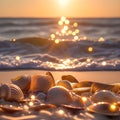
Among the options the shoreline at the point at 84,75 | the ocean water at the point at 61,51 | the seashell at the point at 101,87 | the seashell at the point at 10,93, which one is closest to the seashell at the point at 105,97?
the seashell at the point at 101,87

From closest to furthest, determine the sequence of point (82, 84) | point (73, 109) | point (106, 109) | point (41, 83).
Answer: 1. point (106, 109)
2. point (73, 109)
3. point (41, 83)
4. point (82, 84)

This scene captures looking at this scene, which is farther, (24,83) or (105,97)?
(24,83)

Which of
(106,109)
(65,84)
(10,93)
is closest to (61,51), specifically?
(65,84)

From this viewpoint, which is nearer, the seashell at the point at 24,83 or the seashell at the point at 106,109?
the seashell at the point at 106,109

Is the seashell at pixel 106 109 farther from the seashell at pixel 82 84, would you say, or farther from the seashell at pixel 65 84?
the seashell at pixel 82 84

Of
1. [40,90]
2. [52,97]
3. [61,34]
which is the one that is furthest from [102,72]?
[61,34]

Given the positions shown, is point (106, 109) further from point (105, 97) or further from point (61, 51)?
point (61, 51)

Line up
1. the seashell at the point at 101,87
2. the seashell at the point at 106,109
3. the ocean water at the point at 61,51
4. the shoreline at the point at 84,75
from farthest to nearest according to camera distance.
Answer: the ocean water at the point at 61,51, the shoreline at the point at 84,75, the seashell at the point at 101,87, the seashell at the point at 106,109
